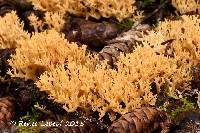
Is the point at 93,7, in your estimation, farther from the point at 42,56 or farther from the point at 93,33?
the point at 42,56

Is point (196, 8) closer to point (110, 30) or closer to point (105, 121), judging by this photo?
point (110, 30)

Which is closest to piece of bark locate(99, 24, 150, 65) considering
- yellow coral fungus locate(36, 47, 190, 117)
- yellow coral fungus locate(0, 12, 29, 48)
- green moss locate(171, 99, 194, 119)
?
yellow coral fungus locate(36, 47, 190, 117)

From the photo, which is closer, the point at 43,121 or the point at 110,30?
the point at 43,121

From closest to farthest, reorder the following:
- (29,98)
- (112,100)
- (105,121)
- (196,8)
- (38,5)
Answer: (112,100) < (105,121) < (29,98) < (196,8) < (38,5)

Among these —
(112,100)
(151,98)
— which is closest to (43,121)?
(112,100)

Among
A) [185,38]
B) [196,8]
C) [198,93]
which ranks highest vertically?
[196,8]

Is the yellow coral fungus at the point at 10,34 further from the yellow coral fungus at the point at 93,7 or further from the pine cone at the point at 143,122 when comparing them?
the pine cone at the point at 143,122

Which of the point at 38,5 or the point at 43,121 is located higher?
the point at 38,5
